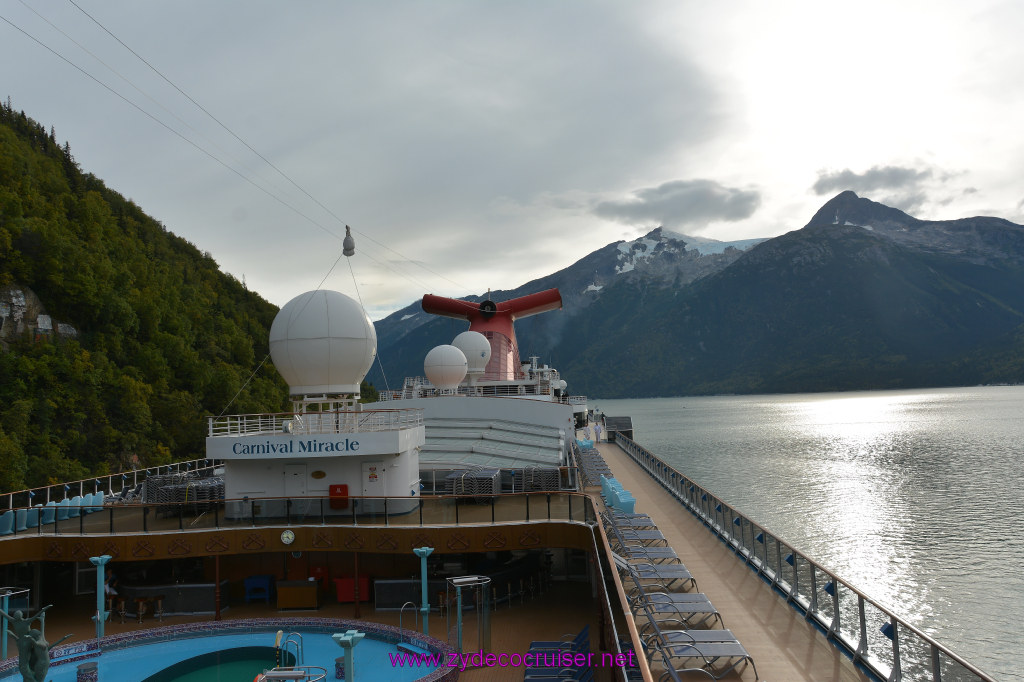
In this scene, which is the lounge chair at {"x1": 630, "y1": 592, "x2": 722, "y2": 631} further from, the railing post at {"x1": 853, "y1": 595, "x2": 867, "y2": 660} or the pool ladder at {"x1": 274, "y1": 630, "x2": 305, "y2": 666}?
the pool ladder at {"x1": 274, "y1": 630, "x2": 305, "y2": 666}

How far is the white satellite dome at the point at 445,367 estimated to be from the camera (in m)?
42.1

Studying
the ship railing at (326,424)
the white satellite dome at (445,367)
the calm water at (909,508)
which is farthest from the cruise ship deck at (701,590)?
the white satellite dome at (445,367)

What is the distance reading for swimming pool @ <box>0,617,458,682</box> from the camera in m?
15.2

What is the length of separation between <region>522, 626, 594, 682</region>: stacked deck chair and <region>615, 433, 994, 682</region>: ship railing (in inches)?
175

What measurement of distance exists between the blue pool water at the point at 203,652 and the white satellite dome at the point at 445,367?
990 inches

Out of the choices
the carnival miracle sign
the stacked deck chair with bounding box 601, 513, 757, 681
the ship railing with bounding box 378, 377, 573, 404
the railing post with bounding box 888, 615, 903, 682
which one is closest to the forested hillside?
the ship railing with bounding box 378, 377, 573, 404

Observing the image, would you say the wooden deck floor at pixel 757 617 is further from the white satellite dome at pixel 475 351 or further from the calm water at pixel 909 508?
the white satellite dome at pixel 475 351

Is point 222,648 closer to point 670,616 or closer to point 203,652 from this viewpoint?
point 203,652

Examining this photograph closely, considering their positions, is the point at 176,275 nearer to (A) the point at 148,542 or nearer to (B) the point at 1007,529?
(A) the point at 148,542

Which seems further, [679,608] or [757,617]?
[757,617]

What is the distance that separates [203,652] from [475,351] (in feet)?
107

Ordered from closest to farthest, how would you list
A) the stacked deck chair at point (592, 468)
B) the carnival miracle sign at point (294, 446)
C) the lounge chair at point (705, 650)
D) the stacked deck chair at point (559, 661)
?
the lounge chair at point (705, 650)
the stacked deck chair at point (559, 661)
the carnival miracle sign at point (294, 446)
the stacked deck chair at point (592, 468)

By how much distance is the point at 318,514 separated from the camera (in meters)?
20.1

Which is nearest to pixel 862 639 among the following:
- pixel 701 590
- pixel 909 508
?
pixel 701 590
